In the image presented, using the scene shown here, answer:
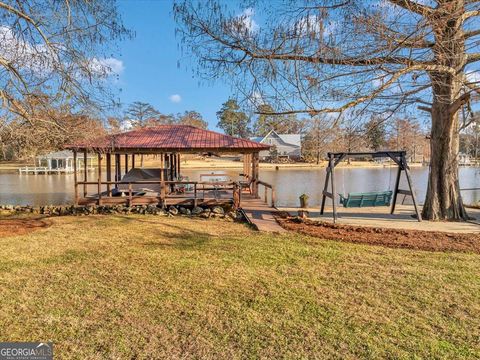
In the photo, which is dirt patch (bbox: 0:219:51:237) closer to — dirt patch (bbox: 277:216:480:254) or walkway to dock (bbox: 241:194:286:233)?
walkway to dock (bbox: 241:194:286:233)

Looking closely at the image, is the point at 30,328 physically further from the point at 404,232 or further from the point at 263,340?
the point at 404,232

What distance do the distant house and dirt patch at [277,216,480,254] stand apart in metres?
46.3

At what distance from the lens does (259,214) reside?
10789 millimetres

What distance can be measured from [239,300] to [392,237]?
499 cm

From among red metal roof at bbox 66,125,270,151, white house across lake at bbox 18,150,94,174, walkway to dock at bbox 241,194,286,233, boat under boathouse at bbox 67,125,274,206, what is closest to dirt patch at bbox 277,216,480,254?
walkway to dock at bbox 241,194,286,233

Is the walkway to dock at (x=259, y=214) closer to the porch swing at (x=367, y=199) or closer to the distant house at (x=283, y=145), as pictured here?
the porch swing at (x=367, y=199)

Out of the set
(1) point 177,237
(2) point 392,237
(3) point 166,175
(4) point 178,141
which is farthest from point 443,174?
(3) point 166,175

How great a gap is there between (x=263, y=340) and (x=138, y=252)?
3818 millimetres

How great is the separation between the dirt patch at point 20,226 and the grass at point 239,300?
63.6 inches

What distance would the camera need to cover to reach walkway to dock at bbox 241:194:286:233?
28.8ft

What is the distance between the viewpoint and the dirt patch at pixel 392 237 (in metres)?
7.07

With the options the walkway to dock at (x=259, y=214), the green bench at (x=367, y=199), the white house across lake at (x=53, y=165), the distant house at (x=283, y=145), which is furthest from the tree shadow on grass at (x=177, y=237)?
the distant house at (x=283, y=145)

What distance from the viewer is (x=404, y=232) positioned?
27.3ft

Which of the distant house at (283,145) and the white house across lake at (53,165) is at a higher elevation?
the distant house at (283,145)
